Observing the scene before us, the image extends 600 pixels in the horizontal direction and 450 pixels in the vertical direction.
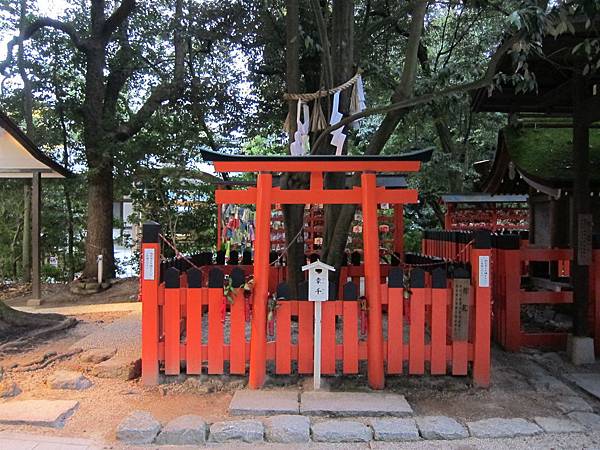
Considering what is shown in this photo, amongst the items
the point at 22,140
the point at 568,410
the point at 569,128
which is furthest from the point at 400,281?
the point at 22,140

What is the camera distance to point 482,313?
5.03 metres

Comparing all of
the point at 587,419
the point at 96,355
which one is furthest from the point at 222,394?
the point at 587,419

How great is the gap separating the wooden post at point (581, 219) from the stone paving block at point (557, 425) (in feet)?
7.01

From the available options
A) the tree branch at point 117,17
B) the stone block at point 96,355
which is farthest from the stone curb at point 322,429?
the tree branch at point 117,17

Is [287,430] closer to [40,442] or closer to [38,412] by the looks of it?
[40,442]

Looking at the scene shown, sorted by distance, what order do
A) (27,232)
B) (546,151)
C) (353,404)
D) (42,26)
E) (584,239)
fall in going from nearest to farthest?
(353,404) → (584,239) → (546,151) → (42,26) → (27,232)

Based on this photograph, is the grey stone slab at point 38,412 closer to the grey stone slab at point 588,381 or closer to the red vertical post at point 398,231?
the grey stone slab at point 588,381

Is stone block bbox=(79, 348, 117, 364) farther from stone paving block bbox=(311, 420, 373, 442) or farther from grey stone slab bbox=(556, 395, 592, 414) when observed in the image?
grey stone slab bbox=(556, 395, 592, 414)

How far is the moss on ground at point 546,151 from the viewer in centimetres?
745

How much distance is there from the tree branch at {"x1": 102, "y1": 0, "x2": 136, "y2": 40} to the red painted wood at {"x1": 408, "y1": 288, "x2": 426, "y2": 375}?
1145 centimetres

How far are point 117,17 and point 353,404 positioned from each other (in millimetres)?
12187

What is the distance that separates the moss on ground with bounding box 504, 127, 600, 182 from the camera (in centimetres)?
745

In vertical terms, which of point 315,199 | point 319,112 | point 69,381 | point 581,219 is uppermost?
point 319,112

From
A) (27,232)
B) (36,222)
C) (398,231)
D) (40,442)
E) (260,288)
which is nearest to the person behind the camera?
(40,442)
